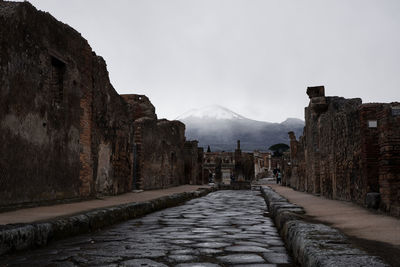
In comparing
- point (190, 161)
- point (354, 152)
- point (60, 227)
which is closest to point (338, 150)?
point (354, 152)

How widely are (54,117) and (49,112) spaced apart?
0.22 meters

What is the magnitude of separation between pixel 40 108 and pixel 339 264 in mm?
6226

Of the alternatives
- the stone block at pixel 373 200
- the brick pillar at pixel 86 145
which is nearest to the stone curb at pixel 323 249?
the stone block at pixel 373 200

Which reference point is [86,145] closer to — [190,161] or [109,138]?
[109,138]

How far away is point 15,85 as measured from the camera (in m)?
6.13

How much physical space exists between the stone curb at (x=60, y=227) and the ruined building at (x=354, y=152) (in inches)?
162

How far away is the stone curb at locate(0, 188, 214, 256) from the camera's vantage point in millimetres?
3459

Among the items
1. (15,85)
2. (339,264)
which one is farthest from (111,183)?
(339,264)

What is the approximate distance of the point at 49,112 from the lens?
7316 mm

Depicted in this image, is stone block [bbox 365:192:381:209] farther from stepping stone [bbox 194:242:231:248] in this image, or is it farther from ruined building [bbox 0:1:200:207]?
ruined building [bbox 0:1:200:207]

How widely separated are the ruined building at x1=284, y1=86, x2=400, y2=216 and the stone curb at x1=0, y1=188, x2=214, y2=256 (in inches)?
162

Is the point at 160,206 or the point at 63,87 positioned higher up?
the point at 63,87

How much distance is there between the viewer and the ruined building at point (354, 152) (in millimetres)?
5496

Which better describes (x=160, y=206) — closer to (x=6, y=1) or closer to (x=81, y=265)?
(x=6, y=1)
